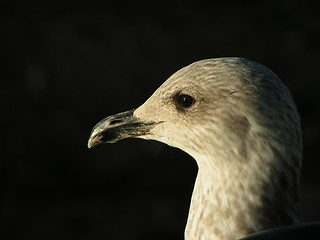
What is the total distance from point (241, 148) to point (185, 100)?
358 millimetres

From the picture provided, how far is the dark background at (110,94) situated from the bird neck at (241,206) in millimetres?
3985

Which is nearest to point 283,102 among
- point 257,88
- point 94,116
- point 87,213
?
point 257,88

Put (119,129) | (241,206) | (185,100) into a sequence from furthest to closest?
(119,129)
(185,100)
(241,206)

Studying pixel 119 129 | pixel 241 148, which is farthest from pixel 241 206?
pixel 119 129

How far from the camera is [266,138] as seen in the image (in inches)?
95.1

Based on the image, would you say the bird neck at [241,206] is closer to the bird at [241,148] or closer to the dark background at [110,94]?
Answer: the bird at [241,148]

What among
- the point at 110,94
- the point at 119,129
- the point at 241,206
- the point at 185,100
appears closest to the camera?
the point at 241,206

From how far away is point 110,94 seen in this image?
7.93 m

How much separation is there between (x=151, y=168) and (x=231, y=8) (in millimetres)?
3549

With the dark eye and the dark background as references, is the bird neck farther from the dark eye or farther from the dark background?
the dark background

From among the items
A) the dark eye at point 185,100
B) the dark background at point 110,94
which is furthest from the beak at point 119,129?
the dark background at point 110,94

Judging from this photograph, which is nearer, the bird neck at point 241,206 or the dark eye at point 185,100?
the bird neck at point 241,206

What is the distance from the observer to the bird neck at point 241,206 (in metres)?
2.43

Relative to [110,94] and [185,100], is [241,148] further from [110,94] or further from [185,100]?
[110,94]
